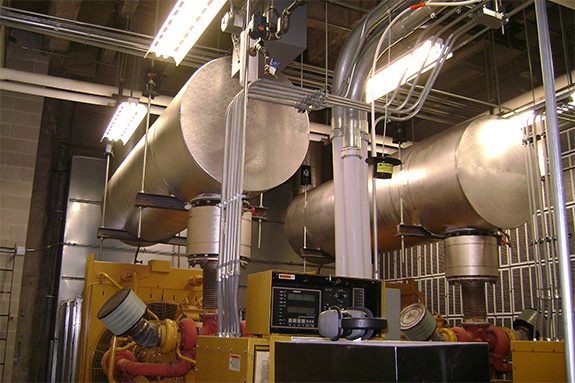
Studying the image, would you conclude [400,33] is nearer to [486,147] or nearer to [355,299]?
[486,147]

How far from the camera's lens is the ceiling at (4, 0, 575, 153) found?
7172mm

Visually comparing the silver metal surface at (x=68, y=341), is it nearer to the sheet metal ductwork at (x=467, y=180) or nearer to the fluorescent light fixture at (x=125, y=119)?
the fluorescent light fixture at (x=125, y=119)

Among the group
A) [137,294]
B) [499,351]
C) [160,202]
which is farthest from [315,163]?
[160,202]

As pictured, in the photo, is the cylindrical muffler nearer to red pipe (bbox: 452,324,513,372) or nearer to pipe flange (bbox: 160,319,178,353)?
pipe flange (bbox: 160,319,178,353)

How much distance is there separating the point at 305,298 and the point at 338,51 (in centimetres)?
640

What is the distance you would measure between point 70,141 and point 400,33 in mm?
7316

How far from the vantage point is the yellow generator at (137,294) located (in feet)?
17.5

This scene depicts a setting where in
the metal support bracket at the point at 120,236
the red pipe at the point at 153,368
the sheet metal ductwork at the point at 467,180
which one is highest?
the sheet metal ductwork at the point at 467,180

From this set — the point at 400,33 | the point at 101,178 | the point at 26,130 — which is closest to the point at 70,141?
the point at 101,178

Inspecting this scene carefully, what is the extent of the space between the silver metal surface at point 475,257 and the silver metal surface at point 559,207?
10.4ft

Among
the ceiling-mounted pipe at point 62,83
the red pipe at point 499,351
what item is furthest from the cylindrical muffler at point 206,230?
the red pipe at point 499,351

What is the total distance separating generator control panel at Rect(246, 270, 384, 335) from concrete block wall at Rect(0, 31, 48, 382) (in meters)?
5.81

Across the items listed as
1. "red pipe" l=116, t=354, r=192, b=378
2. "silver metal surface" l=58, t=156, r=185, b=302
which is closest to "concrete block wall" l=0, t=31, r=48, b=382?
"silver metal surface" l=58, t=156, r=185, b=302

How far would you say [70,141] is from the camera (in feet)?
32.8
